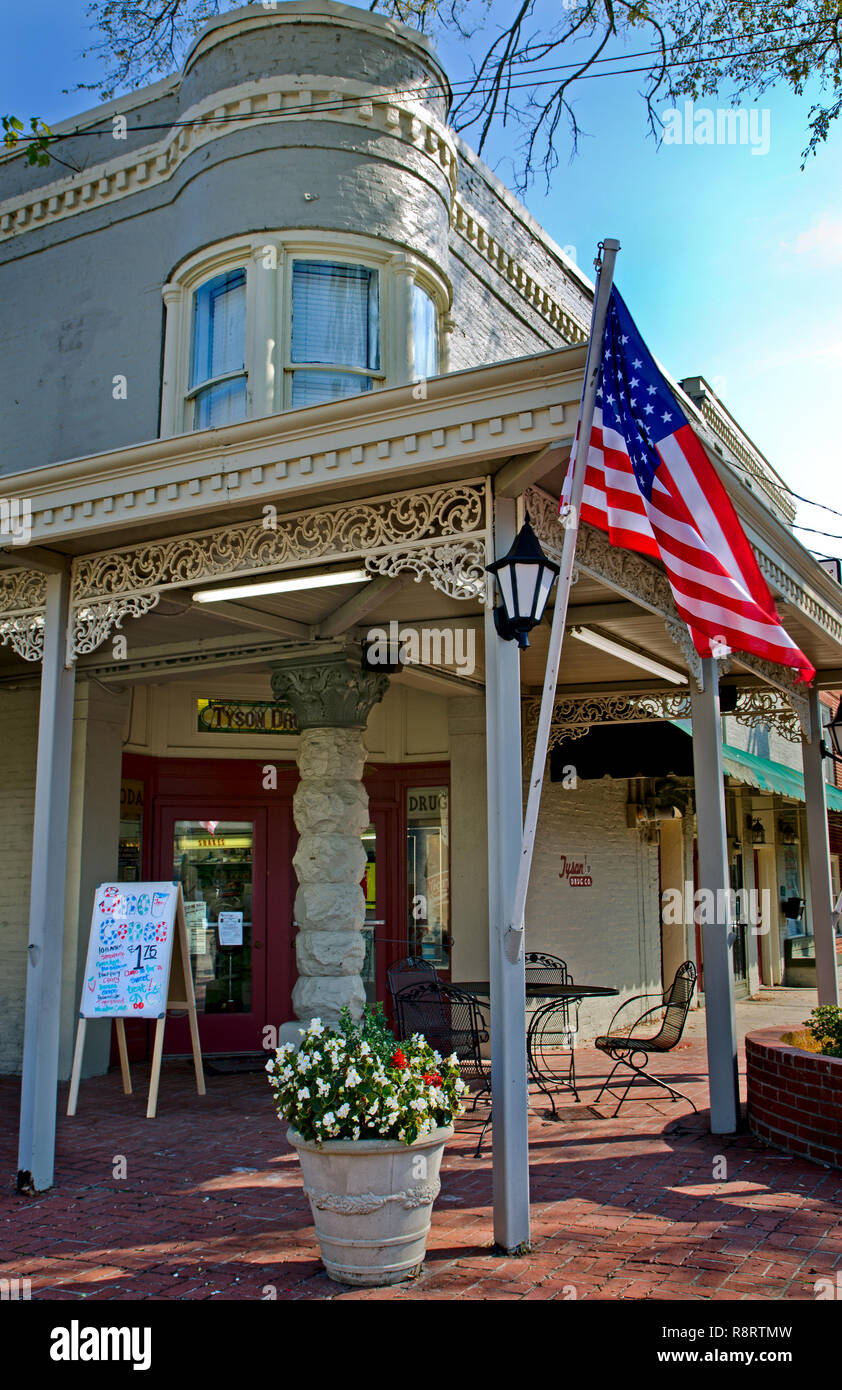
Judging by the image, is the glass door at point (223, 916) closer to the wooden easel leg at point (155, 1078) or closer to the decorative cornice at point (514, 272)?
the wooden easel leg at point (155, 1078)

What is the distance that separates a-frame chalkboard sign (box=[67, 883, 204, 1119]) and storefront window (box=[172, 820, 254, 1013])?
148 cm

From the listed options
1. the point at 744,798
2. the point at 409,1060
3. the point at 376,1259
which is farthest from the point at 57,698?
the point at 744,798

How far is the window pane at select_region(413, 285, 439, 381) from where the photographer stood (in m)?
8.95

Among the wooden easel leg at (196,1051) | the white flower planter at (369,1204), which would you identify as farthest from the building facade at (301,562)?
the white flower planter at (369,1204)

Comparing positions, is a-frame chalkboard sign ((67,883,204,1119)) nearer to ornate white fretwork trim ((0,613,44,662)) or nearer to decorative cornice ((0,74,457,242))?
ornate white fretwork trim ((0,613,44,662))

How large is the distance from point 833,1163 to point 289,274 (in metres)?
7.25

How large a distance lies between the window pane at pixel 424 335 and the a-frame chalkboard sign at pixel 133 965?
463cm

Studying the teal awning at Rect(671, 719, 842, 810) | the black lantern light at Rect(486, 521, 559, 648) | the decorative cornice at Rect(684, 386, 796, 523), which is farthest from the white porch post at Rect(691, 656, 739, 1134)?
the decorative cornice at Rect(684, 386, 796, 523)

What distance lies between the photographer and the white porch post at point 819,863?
927 centimetres

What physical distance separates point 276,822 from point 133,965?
2.67 meters

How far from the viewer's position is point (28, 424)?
10219 mm

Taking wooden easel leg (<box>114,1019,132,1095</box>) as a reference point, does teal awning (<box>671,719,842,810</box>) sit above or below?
above
